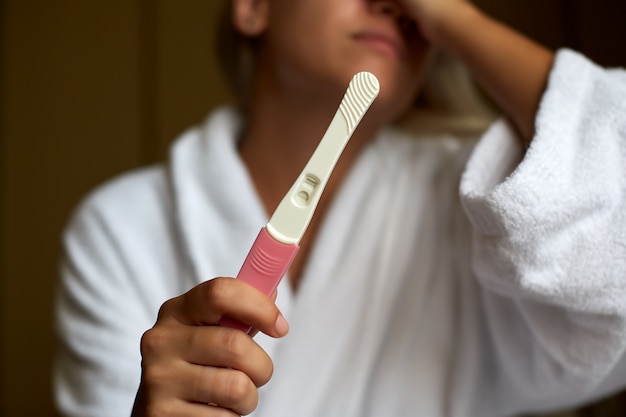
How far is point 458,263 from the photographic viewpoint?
Result: 2.25ft

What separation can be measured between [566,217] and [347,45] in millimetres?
309

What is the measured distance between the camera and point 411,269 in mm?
694

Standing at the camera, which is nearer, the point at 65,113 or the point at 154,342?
the point at 154,342

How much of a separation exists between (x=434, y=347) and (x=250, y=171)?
345 mm

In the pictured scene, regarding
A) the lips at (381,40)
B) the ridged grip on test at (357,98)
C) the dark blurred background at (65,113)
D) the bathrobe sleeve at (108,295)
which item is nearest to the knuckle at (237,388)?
the ridged grip on test at (357,98)

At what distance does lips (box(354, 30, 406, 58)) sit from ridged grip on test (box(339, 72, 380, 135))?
0.31 metres

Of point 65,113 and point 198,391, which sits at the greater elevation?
point 65,113

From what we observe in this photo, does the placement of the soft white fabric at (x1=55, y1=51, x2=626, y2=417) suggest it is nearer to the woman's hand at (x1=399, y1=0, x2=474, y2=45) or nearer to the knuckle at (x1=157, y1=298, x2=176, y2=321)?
the woman's hand at (x1=399, y1=0, x2=474, y2=45)

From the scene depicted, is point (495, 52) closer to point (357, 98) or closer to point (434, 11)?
point (434, 11)

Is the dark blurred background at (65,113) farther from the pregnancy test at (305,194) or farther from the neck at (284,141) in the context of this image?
the pregnancy test at (305,194)

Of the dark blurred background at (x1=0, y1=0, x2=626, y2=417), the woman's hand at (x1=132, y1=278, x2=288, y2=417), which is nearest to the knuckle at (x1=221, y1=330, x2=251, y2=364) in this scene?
the woman's hand at (x1=132, y1=278, x2=288, y2=417)

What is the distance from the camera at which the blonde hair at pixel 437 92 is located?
81 cm

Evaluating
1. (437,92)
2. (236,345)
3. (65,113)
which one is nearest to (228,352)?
(236,345)

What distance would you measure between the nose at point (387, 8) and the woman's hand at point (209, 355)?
0.41m
